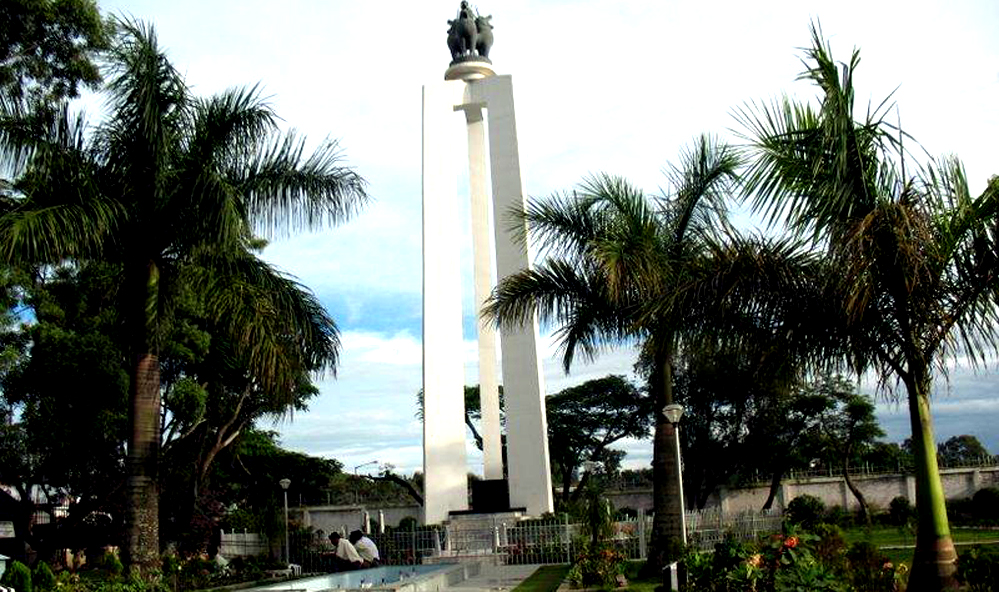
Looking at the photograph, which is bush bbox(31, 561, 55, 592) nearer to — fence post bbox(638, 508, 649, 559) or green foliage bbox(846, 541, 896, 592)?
green foliage bbox(846, 541, 896, 592)

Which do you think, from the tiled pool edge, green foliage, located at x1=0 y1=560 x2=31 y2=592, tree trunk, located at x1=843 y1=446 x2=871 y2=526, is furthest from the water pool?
tree trunk, located at x1=843 y1=446 x2=871 y2=526

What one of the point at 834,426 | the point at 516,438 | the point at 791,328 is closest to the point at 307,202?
the point at 791,328

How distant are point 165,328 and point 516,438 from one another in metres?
15.3

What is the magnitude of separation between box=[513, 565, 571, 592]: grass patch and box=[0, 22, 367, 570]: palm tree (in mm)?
5411

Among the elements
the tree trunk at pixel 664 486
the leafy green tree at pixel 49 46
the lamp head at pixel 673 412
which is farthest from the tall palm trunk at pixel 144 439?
the tree trunk at pixel 664 486

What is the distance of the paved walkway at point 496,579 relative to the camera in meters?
16.7

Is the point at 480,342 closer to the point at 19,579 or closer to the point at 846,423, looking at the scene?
the point at 19,579

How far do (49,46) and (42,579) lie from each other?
29.9 ft

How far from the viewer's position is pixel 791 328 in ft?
32.0

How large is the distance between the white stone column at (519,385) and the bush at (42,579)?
15382mm

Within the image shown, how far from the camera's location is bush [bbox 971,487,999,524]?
3722 cm

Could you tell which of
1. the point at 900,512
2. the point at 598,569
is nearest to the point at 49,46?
the point at 598,569

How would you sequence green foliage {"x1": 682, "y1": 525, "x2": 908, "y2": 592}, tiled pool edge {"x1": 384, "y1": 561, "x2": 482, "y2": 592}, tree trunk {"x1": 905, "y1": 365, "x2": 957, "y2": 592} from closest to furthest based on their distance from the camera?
green foliage {"x1": 682, "y1": 525, "x2": 908, "y2": 592}
tree trunk {"x1": 905, "y1": 365, "x2": 957, "y2": 592}
tiled pool edge {"x1": 384, "y1": 561, "x2": 482, "y2": 592}

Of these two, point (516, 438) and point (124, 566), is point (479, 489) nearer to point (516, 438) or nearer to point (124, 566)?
point (516, 438)
